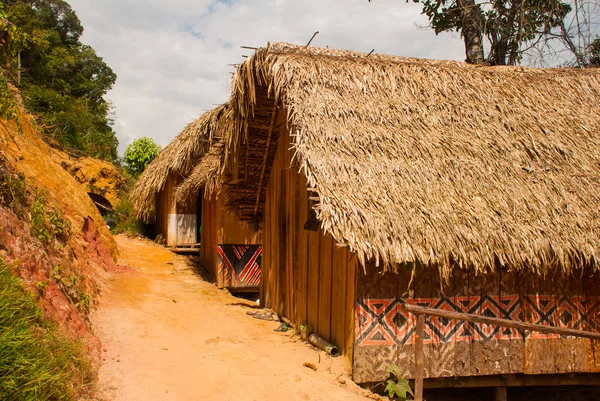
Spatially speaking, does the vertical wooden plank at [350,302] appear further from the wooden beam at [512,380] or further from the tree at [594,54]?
the tree at [594,54]

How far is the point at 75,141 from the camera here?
57.7 ft

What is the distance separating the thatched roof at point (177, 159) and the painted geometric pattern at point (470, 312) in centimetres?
733

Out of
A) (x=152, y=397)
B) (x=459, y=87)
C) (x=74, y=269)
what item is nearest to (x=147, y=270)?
(x=74, y=269)

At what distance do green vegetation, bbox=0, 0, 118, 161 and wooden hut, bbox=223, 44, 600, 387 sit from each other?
871 cm

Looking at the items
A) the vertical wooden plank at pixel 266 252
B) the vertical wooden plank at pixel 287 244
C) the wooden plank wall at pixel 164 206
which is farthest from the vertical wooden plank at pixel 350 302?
the wooden plank wall at pixel 164 206

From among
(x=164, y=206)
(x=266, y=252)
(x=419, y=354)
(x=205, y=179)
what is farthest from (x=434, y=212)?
(x=164, y=206)

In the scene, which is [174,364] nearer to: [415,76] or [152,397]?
[152,397]

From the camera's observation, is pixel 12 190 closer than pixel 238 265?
Yes

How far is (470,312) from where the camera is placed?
5.70 m

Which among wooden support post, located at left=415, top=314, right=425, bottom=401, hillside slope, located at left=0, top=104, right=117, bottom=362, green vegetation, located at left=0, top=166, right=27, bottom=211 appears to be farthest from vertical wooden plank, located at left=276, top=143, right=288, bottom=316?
green vegetation, located at left=0, top=166, right=27, bottom=211

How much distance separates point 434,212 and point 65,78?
77.9ft

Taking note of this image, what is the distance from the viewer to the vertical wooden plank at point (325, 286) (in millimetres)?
6004

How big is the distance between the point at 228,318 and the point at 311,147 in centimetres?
340

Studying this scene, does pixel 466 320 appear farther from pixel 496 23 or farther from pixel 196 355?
pixel 496 23
